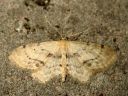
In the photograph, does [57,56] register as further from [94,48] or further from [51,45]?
[94,48]

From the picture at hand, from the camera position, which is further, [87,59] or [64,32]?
[64,32]

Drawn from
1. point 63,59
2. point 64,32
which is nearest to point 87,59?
point 63,59

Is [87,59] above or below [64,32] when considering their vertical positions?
below

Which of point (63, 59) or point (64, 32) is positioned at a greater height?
point (64, 32)

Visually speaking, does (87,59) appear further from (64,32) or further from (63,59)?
(64,32)

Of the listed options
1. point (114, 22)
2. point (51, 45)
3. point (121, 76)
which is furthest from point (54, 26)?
point (121, 76)
